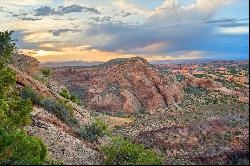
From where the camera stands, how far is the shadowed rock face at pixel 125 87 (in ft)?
248

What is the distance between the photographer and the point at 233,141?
435 cm

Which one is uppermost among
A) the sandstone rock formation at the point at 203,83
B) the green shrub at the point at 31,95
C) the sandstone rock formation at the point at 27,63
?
the sandstone rock formation at the point at 27,63

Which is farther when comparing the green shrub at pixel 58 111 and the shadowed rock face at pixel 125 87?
the shadowed rock face at pixel 125 87

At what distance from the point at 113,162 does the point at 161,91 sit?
7622 cm

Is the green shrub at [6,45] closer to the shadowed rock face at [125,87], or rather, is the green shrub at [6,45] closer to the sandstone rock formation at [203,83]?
the shadowed rock face at [125,87]

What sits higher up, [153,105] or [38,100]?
[38,100]

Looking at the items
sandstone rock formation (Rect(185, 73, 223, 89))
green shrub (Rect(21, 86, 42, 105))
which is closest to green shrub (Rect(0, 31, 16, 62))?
green shrub (Rect(21, 86, 42, 105))

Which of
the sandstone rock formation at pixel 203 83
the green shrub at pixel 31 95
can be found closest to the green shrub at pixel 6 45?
the green shrub at pixel 31 95

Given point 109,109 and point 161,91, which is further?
point 161,91

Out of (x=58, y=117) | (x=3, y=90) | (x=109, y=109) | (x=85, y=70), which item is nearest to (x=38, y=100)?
A: (x=58, y=117)

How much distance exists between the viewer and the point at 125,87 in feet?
266

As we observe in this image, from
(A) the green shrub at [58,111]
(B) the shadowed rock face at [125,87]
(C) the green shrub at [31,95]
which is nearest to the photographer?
(A) the green shrub at [58,111]

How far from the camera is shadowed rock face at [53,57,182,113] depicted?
75.5 metres

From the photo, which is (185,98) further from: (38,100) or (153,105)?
(38,100)
